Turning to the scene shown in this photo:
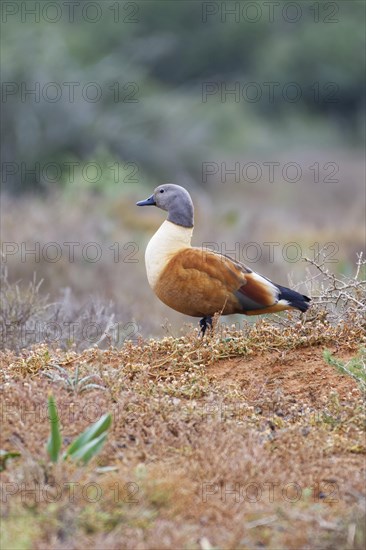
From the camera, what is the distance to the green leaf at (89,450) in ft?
14.6

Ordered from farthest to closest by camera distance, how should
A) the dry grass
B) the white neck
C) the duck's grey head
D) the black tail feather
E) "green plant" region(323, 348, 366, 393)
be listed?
the duck's grey head, the white neck, the black tail feather, "green plant" region(323, 348, 366, 393), the dry grass

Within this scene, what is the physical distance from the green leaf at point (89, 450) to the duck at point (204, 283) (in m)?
2.20

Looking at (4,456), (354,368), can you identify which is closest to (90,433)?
(4,456)

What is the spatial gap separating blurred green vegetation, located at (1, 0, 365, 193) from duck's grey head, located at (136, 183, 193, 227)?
1268cm

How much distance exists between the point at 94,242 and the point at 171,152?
452 inches

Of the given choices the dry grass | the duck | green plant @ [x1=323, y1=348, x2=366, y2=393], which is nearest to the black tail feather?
the duck

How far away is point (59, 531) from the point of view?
407cm

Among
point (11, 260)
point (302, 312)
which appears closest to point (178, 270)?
point (302, 312)

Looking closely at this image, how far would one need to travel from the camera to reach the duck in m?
6.57

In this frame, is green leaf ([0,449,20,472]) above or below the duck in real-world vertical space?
below

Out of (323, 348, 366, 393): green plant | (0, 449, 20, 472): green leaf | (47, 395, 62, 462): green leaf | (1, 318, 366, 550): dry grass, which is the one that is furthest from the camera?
(323, 348, 366, 393): green plant

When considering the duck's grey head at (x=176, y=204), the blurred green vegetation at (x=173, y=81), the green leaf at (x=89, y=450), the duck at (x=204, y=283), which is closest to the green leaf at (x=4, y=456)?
the green leaf at (x=89, y=450)

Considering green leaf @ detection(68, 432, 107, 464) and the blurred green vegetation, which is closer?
green leaf @ detection(68, 432, 107, 464)

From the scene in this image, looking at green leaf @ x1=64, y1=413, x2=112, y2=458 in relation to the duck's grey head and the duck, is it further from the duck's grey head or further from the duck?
the duck's grey head
